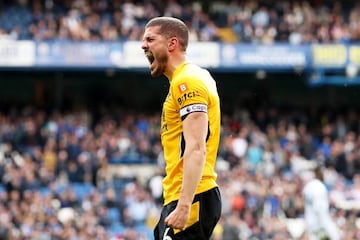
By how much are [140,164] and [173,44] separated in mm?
17005

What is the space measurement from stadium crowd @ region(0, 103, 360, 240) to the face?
31.7 feet

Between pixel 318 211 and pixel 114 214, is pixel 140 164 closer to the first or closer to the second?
pixel 114 214

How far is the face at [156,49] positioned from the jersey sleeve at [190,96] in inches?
8.5

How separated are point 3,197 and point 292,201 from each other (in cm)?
589

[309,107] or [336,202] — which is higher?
[309,107]

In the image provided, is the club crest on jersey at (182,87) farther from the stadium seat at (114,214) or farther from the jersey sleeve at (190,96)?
the stadium seat at (114,214)

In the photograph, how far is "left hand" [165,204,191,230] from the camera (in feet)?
17.0

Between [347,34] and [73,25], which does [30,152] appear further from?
[347,34]

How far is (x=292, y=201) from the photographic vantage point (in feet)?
63.8

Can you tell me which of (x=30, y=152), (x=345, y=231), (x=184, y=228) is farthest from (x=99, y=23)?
(x=184, y=228)

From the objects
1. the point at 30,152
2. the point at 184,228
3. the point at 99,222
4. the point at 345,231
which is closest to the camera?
the point at 184,228

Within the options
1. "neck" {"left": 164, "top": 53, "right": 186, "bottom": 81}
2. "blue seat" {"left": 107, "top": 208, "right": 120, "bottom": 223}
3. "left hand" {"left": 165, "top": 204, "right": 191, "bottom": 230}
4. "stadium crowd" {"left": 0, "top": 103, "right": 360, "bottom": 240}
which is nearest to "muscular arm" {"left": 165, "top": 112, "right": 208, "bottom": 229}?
"left hand" {"left": 165, "top": 204, "right": 191, "bottom": 230}

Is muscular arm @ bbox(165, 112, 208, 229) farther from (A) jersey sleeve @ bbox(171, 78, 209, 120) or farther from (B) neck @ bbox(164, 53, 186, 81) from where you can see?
(B) neck @ bbox(164, 53, 186, 81)

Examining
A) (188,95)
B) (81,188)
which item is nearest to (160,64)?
(188,95)
